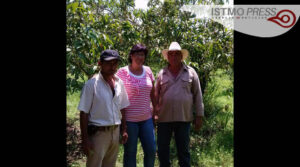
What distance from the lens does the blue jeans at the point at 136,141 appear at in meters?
2.70

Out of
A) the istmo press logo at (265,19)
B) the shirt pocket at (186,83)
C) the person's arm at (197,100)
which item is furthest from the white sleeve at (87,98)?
the istmo press logo at (265,19)

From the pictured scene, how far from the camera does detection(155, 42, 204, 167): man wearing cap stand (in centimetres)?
289

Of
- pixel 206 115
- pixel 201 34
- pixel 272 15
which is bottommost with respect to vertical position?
pixel 206 115

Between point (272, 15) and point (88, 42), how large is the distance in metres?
1.69

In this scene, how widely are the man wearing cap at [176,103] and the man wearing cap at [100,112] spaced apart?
0.67 meters

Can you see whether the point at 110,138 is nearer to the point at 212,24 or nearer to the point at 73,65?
the point at 73,65

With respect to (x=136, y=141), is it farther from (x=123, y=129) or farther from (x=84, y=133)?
(x=84, y=133)

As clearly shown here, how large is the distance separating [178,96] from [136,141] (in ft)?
2.12

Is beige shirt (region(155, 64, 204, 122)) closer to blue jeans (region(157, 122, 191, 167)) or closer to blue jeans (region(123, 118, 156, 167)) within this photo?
blue jeans (region(157, 122, 191, 167))

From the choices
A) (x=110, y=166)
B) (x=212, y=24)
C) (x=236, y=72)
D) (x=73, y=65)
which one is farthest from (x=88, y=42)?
(x=212, y=24)

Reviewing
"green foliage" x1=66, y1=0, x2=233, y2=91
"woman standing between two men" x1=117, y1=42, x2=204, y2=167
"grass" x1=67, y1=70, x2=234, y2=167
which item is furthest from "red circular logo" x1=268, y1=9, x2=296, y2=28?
"grass" x1=67, y1=70, x2=234, y2=167

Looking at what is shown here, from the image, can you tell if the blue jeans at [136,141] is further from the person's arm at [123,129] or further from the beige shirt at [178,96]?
the beige shirt at [178,96]

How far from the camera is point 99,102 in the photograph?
2.28 metres

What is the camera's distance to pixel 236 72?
123cm
